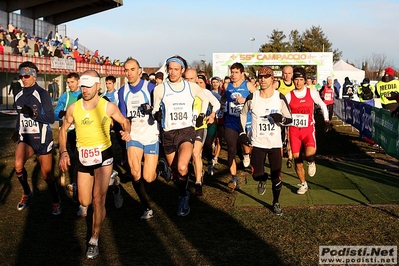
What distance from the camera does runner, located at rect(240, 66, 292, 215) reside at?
738cm

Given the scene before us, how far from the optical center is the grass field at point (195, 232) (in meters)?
5.66

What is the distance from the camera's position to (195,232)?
6.61 m

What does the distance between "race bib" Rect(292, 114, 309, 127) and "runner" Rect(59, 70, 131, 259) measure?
3.48m

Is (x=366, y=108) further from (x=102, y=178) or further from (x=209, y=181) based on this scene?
(x=102, y=178)

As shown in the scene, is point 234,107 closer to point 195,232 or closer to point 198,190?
point 198,190

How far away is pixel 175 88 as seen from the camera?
7492mm

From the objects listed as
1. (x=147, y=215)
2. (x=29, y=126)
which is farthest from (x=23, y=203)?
(x=147, y=215)

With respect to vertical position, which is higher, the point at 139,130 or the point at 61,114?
the point at 61,114

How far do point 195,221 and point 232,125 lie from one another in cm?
276

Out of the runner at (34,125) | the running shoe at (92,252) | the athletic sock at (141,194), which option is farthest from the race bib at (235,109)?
the running shoe at (92,252)

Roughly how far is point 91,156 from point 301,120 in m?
3.91

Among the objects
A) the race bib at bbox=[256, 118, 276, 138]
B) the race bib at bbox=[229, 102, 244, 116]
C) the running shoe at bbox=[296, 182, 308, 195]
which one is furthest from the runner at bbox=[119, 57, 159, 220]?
the running shoe at bbox=[296, 182, 308, 195]

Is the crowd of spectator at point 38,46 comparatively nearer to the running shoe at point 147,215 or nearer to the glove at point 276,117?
the running shoe at point 147,215

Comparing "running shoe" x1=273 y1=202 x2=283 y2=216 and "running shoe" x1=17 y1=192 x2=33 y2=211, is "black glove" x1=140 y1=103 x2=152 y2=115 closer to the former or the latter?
"running shoe" x1=273 y1=202 x2=283 y2=216
